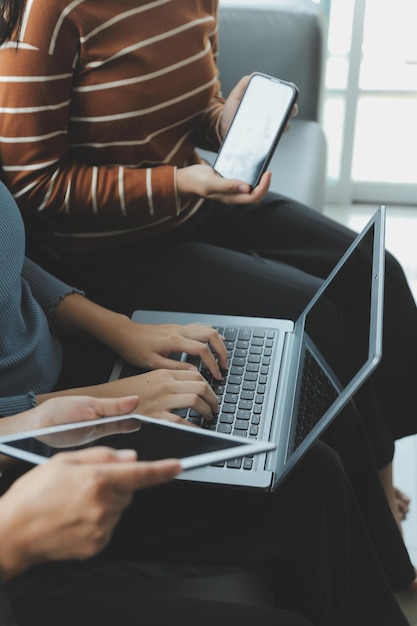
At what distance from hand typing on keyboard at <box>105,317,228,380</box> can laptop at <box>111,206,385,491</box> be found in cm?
3

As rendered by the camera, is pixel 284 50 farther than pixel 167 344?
Yes

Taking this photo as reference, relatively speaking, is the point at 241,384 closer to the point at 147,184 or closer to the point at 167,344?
the point at 167,344

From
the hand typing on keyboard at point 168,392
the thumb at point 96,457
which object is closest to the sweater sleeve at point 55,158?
the hand typing on keyboard at point 168,392

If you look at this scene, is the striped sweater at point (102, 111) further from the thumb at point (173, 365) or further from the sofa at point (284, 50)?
the sofa at point (284, 50)

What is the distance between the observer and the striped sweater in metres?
1.07

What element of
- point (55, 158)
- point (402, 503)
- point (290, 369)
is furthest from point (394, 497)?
point (55, 158)

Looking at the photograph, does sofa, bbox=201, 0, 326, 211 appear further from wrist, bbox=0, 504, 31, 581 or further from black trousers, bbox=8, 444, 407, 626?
wrist, bbox=0, 504, 31, 581

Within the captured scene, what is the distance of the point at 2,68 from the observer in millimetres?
1056

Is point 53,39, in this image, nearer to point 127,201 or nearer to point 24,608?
point 127,201

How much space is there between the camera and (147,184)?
3.86ft

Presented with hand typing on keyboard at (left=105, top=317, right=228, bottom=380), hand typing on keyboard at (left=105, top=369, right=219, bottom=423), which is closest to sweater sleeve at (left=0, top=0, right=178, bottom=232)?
hand typing on keyboard at (left=105, top=317, right=228, bottom=380)

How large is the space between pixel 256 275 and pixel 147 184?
0.22m

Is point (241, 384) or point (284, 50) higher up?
point (284, 50)

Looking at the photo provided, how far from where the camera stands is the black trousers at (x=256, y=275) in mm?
1210
